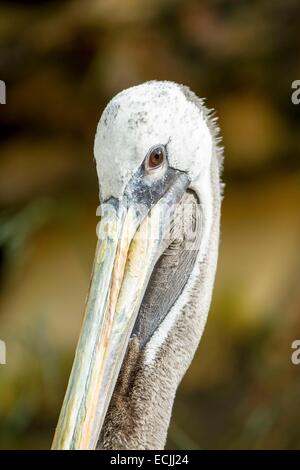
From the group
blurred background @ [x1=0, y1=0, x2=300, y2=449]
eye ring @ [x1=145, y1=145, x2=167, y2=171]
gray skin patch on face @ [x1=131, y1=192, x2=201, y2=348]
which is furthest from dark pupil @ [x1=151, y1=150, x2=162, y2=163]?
blurred background @ [x1=0, y1=0, x2=300, y2=449]

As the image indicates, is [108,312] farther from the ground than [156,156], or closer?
closer

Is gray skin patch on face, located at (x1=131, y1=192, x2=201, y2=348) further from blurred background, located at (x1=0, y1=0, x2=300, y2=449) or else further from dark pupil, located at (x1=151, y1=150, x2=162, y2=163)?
blurred background, located at (x1=0, y1=0, x2=300, y2=449)

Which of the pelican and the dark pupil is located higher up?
the dark pupil

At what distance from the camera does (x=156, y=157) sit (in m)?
1.96

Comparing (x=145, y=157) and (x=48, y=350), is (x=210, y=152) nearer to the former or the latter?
(x=145, y=157)

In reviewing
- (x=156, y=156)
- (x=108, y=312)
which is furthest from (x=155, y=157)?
(x=108, y=312)

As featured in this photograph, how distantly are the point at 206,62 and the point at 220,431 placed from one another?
5.32 feet

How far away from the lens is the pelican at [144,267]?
1.85 m

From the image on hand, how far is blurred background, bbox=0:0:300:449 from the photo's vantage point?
163 inches

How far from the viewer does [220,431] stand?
13.4ft

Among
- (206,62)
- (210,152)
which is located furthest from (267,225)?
(210,152)

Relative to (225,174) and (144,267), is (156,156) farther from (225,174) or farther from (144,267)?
(225,174)

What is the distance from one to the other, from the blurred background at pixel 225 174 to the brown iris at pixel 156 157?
2.03 metres

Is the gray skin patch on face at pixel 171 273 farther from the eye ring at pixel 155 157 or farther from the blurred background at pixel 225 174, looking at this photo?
the blurred background at pixel 225 174
